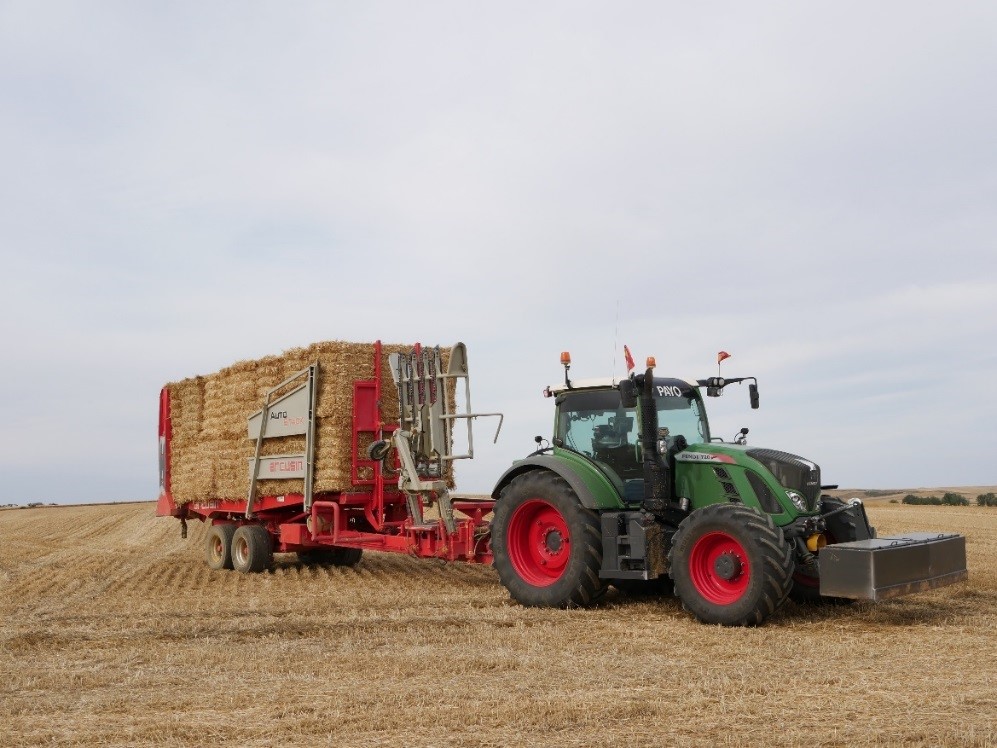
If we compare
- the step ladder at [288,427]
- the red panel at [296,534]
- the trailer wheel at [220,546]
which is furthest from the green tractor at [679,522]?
the trailer wheel at [220,546]

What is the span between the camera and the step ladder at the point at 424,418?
11242 mm

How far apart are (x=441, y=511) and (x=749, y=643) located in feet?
14.4

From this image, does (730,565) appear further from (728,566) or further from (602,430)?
(602,430)

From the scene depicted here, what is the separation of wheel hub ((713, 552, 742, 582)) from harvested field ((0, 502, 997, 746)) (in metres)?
0.42

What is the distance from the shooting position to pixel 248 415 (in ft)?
44.8

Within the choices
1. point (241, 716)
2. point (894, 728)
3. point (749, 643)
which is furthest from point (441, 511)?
point (894, 728)

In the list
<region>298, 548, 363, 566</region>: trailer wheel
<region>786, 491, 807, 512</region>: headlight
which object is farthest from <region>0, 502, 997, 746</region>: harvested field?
<region>298, 548, 363, 566</region>: trailer wheel

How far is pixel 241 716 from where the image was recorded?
5305 mm

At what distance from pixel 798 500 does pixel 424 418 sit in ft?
15.6

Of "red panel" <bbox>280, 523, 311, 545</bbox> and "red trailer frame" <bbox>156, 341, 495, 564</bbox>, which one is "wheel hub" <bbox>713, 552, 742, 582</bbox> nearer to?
"red trailer frame" <bbox>156, 341, 495, 564</bbox>

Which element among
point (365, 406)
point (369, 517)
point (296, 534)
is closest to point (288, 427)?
point (365, 406)

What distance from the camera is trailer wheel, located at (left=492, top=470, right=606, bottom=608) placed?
877cm

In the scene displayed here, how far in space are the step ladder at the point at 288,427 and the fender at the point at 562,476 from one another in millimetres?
3452

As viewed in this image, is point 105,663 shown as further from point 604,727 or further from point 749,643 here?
point 749,643
